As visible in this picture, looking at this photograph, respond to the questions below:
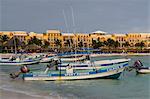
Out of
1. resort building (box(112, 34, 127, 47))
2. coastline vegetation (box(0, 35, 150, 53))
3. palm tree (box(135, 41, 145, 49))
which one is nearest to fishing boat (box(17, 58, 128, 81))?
coastline vegetation (box(0, 35, 150, 53))

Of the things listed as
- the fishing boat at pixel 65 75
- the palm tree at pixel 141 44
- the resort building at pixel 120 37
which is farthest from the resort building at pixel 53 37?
the fishing boat at pixel 65 75

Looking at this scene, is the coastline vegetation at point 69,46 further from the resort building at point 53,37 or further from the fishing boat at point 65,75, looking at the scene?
the fishing boat at point 65,75

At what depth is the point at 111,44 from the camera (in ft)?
352

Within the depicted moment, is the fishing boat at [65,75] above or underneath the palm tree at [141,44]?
underneath

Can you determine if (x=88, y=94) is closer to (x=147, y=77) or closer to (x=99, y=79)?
(x=99, y=79)

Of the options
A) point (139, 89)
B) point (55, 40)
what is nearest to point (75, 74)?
point (139, 89)

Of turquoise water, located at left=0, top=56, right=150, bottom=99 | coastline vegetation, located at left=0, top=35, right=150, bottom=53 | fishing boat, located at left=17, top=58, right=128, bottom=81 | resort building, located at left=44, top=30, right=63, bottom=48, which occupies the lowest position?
turquoise water, located at left=0, top=56, right=150, bottom=99

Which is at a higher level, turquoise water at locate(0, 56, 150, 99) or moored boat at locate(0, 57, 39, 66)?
moored boat at locate(0, 57, 39, 66)

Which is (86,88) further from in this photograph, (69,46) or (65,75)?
(69,46)

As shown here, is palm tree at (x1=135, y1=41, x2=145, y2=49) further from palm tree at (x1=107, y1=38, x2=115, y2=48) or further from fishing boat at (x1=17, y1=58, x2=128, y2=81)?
fishing boat at (x1=17, y1=58, x2=128, y2=81)

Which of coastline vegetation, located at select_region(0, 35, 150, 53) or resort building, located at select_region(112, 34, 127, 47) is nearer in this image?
coastline vegetation, located at select_region(0, 35, 150, 53)

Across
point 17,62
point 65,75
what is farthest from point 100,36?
point 65,75

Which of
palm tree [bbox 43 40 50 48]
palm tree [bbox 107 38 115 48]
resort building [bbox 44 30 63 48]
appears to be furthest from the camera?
palm tree [bbox 107 38 115 48]

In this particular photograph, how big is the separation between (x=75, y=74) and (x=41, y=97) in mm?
8973
